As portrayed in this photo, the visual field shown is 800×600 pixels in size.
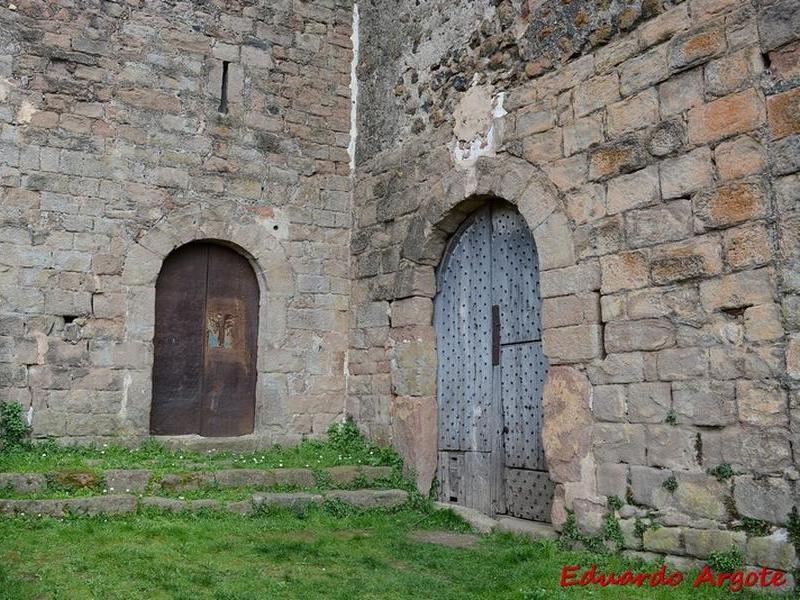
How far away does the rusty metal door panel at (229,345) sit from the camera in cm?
733

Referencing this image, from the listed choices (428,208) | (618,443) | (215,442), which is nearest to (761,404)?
(618,443)

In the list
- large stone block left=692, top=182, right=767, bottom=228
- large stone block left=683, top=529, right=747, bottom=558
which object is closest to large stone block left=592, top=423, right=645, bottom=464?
large stone block left=683, top=529, right=747, bottom=558

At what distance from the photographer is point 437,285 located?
708cm

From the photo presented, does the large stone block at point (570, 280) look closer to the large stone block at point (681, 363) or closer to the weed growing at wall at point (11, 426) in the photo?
the large stone block at point (681, 363)

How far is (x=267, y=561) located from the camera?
186 inches

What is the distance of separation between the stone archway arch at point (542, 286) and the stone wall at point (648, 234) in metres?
0.01

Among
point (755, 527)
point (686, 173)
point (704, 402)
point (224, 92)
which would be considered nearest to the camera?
point (755, 527)

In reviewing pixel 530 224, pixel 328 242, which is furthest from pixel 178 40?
pixel 530 224

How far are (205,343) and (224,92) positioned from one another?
7.90 feet

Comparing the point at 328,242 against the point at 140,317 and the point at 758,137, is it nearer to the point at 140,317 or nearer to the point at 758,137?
the point at 140,317

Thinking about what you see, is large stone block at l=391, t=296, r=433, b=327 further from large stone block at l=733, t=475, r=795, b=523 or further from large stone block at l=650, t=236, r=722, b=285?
large stone block at l=733, t=475, r=795, b=523

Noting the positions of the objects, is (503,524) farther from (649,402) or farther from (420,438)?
(649,402)

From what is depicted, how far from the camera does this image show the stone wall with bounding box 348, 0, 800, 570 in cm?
433

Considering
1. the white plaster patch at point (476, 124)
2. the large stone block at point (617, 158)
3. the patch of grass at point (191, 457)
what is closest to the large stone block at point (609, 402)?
the large stone block at point (617, 158)
